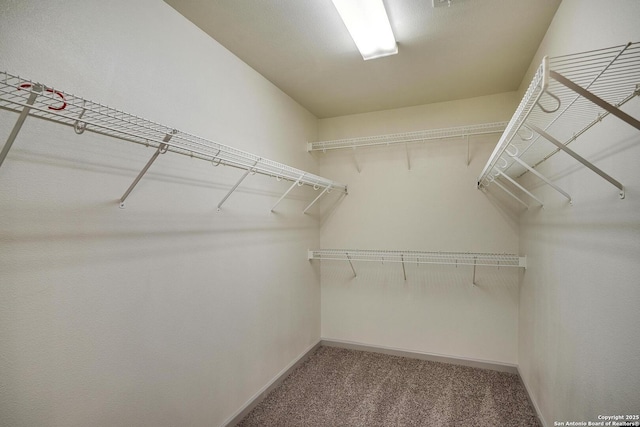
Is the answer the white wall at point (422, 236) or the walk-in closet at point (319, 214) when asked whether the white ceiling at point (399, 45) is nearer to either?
the walk-in closet at point (319, 214)

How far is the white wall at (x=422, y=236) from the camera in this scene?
8.80 ft

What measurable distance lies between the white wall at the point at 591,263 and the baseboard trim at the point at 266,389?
1.81m

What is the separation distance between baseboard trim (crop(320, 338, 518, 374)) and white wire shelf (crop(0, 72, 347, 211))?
5.45ft

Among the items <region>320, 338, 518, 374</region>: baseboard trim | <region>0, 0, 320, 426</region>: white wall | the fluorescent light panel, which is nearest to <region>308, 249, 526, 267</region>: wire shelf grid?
<region>320, 338, 518, 374</region>: baseboard trim

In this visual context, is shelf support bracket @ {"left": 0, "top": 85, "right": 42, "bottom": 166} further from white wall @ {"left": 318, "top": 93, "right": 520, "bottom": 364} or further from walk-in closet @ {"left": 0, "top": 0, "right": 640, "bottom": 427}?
white wall @ {"left": 318, "top": 93, "right": 520, "bottom": 364}

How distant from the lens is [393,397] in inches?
88.5

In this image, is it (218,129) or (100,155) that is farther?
(218,129)

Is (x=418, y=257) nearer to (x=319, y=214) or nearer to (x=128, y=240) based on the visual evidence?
(x=319, y=214)

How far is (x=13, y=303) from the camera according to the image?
98 cm

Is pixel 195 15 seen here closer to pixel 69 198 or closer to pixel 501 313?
pixel 69 198

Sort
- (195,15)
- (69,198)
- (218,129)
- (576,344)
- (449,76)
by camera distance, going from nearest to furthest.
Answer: (69,198) < (576,344) < (195,15) < (218,129) < (449,76)

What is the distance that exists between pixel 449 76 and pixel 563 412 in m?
2.27

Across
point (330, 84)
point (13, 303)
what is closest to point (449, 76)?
point (330, 84)

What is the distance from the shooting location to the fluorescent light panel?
150 centimetres
